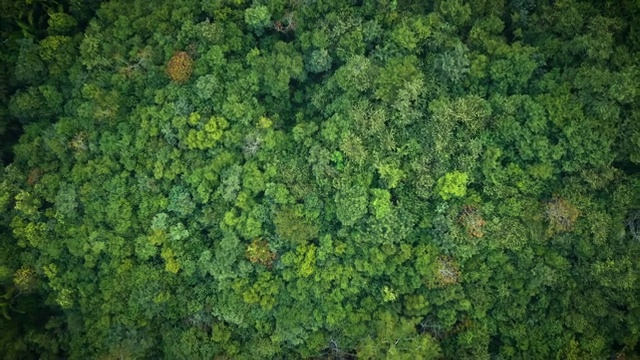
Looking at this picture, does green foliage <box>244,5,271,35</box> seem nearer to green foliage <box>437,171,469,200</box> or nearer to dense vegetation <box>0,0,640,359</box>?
dense vegetation <box>0,0,640,359</box>

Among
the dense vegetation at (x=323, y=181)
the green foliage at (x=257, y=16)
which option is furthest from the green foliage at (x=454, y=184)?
the green foliage at (x=257, y=16)

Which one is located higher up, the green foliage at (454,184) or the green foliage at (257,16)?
the green foliage at (257,16)

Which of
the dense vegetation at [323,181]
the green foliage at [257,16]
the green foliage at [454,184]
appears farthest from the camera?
the green foliage at [257,16]

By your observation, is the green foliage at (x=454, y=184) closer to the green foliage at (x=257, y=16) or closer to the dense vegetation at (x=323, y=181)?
the dense vegetation at (x=323, y=181)

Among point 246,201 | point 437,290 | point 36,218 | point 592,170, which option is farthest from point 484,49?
point 36,218

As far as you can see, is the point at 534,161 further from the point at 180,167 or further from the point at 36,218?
the point at 36,218

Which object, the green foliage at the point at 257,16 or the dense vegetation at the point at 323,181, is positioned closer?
the dense vegetation at the point at 323,181

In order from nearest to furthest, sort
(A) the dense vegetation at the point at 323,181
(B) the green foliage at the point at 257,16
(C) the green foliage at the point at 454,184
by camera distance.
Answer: (A) the dense vegetation at the point at 323,181 → (C) the green foliage at the point at 454,184 → (B) the green foliage at the point at 257,16

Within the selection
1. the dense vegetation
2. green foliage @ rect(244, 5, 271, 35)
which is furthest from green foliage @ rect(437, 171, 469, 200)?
green foliage @ rect(244, 5, 271, 35)

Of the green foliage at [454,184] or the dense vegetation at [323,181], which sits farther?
the green foliage at [454,184]
